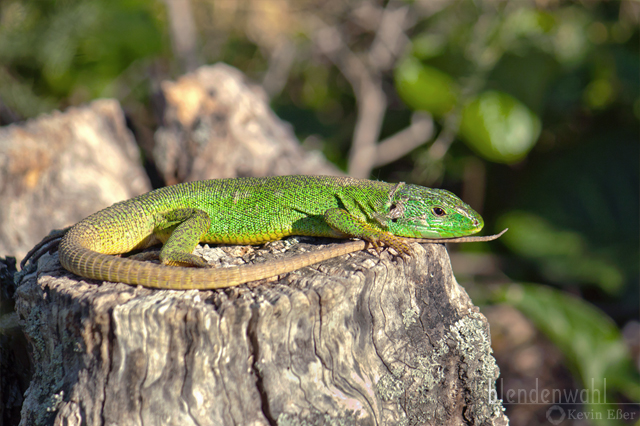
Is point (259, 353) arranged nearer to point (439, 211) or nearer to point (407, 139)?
point (439, 211)

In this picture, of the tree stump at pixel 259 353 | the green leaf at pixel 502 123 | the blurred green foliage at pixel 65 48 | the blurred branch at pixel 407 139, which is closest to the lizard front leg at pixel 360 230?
the tree stump at pixel 259 353

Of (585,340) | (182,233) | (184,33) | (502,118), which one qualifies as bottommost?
(585,340)

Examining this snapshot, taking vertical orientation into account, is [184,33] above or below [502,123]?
above

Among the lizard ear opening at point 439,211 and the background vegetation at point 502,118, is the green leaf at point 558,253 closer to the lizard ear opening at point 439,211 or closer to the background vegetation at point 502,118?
→ the background vegetation at point 502,118

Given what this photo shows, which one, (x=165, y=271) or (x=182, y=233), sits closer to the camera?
(x=165, y=271)

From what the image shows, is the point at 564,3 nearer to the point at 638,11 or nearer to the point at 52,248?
the point at 638,11

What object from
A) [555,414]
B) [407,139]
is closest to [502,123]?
[407,139]
